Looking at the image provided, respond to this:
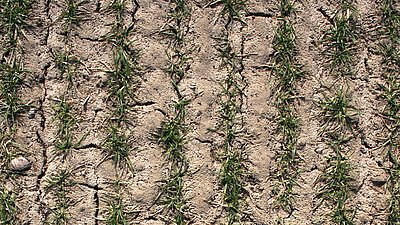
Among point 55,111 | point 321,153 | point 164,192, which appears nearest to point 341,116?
point 321,153

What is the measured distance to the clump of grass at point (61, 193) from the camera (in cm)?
306

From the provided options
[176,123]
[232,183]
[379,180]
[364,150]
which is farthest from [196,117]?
[379,180]

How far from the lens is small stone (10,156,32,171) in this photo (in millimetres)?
3061

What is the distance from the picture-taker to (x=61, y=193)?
10.1 ft

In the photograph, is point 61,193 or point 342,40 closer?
point 61,193

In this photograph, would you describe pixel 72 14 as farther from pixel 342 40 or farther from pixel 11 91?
pixel 342 40

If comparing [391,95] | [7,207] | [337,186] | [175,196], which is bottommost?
[7,207]

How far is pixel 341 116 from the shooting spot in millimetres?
3170

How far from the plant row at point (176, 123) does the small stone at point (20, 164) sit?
2.29ft

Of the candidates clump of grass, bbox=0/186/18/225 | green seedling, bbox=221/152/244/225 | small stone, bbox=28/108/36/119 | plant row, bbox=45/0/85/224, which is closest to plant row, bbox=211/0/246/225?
green seedling, bbox=221/152/244/225

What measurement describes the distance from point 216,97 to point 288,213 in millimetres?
722

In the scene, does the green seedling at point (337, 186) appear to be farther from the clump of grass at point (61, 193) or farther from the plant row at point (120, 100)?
the clump of grass at point (61, 193)

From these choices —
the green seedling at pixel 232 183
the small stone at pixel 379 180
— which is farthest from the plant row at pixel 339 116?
the green seedling at pixel 232 183

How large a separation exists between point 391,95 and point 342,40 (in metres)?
0.39
